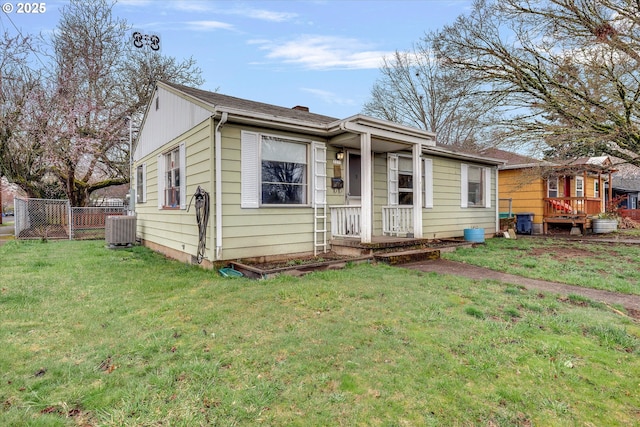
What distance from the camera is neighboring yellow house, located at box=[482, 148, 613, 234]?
1278cm

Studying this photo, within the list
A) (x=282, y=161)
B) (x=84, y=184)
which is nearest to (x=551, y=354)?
(x=282, y=161)

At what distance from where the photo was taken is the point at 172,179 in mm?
7855

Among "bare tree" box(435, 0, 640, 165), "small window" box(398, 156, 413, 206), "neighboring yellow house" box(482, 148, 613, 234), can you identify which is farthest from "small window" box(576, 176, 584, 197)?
"small window" box(398, 156, 413, 206)

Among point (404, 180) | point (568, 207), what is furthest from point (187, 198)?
point (568, 207)

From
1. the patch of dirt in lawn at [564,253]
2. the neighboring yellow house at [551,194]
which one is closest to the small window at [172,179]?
the patch of dirt in lawn at [564,253]

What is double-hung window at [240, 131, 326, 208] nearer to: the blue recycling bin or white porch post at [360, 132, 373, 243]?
white porch post at [360, 132, 373, 243]

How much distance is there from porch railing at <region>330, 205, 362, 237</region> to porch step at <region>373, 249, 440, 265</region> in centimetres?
84

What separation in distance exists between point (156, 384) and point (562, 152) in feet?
40.0

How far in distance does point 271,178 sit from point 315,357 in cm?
444

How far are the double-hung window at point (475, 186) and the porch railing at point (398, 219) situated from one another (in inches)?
131

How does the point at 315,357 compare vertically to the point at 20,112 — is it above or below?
below

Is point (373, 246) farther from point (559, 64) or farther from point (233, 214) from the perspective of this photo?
point (559, 64)

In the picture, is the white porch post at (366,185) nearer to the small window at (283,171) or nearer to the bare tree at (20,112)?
the small window at (283,171)

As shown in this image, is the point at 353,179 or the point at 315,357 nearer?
the point at 315,357
